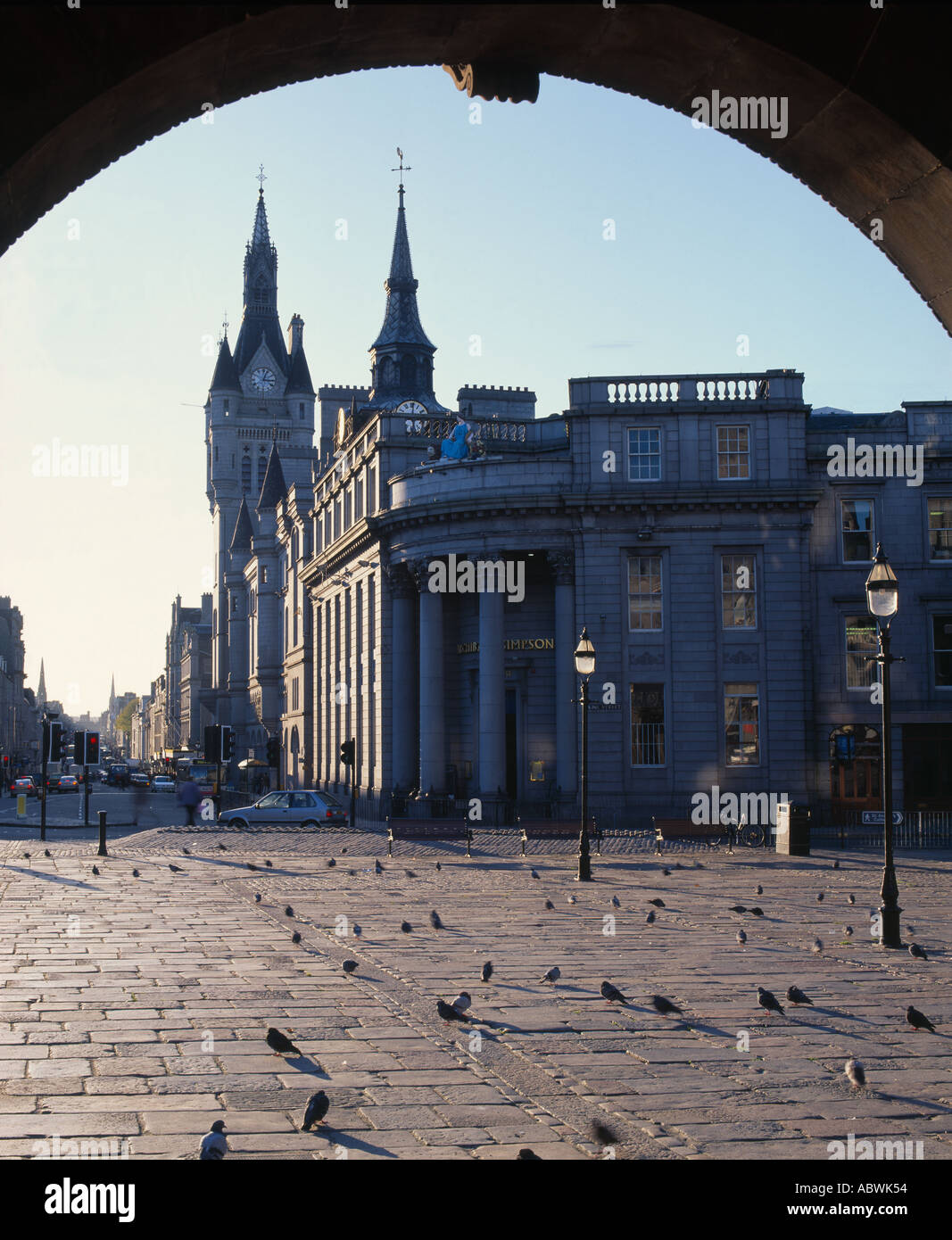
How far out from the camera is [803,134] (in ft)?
19.1

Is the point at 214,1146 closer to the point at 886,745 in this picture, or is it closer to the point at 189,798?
Answer: the point at 886,745

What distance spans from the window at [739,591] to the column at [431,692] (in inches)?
437

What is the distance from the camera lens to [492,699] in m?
47.8

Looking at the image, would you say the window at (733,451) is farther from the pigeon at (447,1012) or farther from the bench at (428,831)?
the pigeon at (447,1012)

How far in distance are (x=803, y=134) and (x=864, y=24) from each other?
616mm

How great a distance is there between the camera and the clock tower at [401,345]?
7119 centimetres

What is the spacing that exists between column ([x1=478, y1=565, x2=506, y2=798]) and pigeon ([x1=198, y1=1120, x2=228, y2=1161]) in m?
39.9

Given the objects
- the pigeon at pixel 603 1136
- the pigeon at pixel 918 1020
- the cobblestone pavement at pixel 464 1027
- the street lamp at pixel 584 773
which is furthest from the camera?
the street lamp at pixel 584 773

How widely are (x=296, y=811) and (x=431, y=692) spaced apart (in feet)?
24.9

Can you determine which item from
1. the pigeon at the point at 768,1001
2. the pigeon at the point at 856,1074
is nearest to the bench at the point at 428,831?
the pigeon at the point at 768,1001

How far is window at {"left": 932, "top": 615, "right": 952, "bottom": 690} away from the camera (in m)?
46.1

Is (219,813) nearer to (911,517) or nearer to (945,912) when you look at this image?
(911,517)

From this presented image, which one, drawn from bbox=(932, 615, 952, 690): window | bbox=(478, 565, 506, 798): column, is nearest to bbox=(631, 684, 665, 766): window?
bbox=(478, 565, 506, 798): column
